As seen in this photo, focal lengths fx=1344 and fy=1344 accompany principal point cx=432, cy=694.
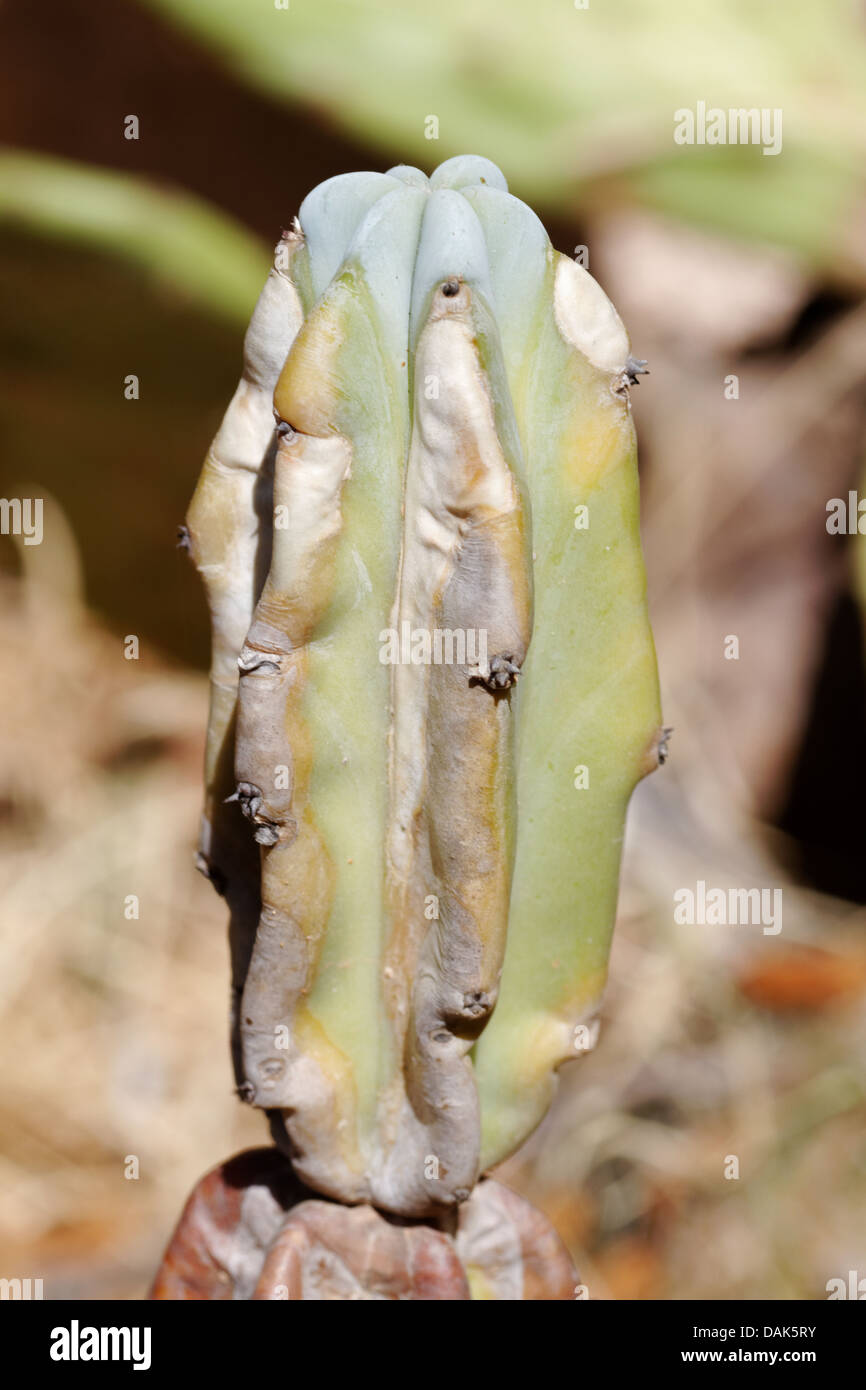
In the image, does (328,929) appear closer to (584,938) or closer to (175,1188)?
(584,938)

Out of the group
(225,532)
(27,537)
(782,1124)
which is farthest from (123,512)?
(225,532)
